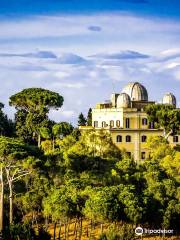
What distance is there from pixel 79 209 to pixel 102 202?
267cm

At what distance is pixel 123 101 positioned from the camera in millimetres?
81312

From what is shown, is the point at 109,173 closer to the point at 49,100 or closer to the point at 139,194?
the point at 139,194

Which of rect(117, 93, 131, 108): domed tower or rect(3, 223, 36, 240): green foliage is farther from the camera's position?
rect(117, 93, 131, 108): domed tower

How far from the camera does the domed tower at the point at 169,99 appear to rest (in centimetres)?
8725

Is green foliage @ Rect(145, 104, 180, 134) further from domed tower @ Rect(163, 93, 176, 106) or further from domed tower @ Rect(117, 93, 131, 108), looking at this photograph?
domed tower @ Rect(163, 93, 176, 106)

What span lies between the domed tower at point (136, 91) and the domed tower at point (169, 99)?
3.06m

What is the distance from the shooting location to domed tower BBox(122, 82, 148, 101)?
8494 centimetres

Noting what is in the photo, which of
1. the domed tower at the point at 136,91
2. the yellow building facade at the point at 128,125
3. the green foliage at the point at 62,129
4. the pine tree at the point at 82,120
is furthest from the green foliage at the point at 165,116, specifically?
the pine tree at the point at 82,120

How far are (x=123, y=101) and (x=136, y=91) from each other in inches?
175

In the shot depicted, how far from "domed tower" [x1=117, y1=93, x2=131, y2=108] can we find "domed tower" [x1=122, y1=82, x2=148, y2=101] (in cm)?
308

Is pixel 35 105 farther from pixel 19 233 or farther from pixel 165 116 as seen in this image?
pixel 19 233

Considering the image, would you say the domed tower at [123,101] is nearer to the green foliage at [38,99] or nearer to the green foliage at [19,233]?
the green foliage at [38,99]

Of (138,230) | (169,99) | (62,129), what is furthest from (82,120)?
(138,230)

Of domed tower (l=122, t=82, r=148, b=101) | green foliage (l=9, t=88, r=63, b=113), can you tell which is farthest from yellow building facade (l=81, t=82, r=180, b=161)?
green foliage (l=9, t=88, r=63, b=113)
